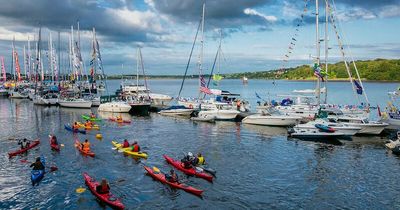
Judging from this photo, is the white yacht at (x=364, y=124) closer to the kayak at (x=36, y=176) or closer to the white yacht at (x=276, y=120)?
the white yacht at (x=276, y=120)

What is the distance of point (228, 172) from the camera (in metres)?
33.2

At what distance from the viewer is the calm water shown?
26266mm

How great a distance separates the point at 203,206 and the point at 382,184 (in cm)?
1574

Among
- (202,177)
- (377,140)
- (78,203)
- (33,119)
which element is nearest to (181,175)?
(202,177)

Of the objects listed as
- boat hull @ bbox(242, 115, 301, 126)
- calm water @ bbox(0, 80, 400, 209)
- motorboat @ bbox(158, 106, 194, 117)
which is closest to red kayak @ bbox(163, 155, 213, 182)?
calm water @ bbox(0, 80, 400, 209)

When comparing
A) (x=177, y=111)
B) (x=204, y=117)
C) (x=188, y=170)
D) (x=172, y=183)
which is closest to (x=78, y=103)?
(x=177, y=111)

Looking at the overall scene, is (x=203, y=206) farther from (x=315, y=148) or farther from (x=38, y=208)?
(x=315, y=148)

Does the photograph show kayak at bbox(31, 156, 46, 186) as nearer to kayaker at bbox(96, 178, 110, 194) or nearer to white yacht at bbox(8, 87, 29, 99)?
kayaker at bbox(96, 178, 110, 194)

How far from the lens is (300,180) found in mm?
31312

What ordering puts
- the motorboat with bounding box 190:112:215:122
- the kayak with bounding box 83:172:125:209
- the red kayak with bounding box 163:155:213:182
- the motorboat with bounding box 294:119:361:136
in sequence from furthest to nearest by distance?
the motorboat with bounding box 190:112:215:122
the motorboat with bounding box 294:119:361:136
the red kayak with bounding box 163:155:213:182
the kayak with bounding box 83:172:125:209

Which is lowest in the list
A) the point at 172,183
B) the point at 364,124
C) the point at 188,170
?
the point at 172,183

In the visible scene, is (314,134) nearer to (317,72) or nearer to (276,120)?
(276,120)

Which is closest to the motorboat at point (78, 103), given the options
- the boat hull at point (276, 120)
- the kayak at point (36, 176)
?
the boat hull at point (276, 120)

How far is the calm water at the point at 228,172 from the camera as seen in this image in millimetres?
26266
